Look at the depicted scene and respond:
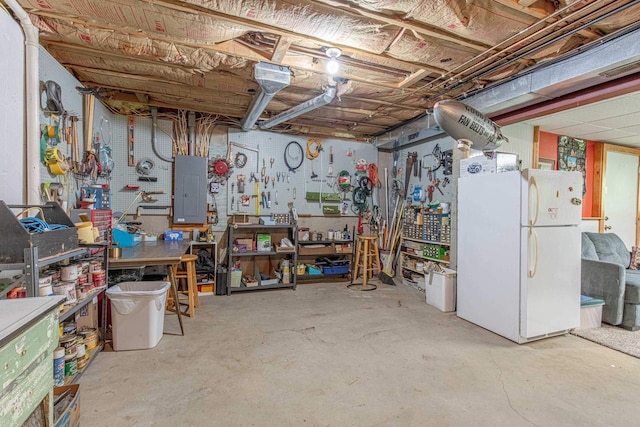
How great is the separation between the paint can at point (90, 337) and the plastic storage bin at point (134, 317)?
141mm

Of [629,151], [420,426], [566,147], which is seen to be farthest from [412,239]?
[629,151]

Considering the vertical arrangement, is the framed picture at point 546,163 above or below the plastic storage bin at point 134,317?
above

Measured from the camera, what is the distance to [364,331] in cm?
314

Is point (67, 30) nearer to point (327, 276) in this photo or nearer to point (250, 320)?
point (250, 320)

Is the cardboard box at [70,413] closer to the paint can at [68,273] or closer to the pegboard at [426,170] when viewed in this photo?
the paint can at [68,273]

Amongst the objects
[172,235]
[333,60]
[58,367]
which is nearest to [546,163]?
[333,60]

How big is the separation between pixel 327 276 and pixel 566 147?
422 centimetres

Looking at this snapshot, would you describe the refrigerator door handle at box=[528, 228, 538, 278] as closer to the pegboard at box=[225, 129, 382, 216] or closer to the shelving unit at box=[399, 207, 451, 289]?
the shelving unit at box=[399, 207, 451, 289]

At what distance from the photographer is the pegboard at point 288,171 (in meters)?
4.87

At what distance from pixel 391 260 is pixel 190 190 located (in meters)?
3.45

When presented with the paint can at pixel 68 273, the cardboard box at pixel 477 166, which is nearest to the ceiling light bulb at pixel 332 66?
the cardboard box at pixel 477 166

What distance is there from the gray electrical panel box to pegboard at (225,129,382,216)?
403 mm

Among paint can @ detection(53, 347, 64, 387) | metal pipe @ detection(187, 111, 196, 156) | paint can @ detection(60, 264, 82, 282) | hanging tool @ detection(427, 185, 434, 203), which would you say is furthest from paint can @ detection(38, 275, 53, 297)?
hanging tool @ detection(427, 185, 434, 203)

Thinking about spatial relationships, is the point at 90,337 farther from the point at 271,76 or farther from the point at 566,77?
the point at 566,77
